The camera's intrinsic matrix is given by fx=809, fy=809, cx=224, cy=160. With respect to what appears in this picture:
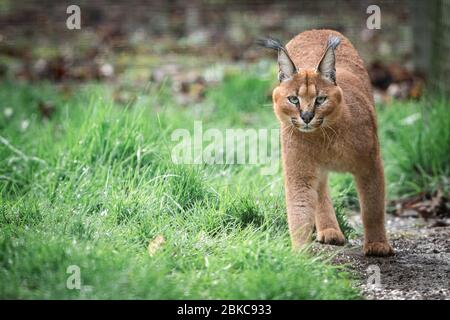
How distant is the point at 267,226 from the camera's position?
468 cm

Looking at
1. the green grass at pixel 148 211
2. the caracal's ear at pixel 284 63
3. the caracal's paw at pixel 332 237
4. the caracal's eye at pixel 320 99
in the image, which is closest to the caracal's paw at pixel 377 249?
the caracal's paw at pixel 332 237

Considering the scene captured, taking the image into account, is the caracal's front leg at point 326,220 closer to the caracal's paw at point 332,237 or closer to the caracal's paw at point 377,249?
the caracal's paw at point 332,237

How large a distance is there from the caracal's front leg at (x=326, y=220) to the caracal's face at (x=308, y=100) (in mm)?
574

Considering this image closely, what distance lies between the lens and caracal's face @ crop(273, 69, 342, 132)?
4.41m

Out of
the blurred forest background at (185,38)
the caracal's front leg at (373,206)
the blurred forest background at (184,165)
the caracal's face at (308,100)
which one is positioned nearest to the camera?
the blurred forest background at (184,165)

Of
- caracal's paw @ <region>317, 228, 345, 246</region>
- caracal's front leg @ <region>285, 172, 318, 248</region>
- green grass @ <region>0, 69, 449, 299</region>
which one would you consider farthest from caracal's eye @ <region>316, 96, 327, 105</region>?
caracal's paw @ <region>317, 228, 345, 246</region>

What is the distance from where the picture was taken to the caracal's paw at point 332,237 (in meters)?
4.95

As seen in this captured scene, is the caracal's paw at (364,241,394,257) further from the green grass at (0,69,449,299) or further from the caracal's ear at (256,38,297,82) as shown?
the caracal's ear at (256,38,297,82)

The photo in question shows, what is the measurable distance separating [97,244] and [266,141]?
273cm

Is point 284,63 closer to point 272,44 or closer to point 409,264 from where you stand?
point 272,44

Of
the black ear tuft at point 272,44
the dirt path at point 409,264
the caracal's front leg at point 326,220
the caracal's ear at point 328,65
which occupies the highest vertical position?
the black ear tuft at point 272,44
